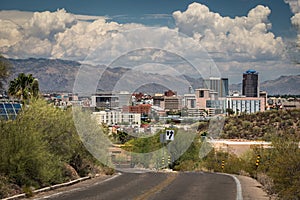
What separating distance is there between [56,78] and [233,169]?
164m

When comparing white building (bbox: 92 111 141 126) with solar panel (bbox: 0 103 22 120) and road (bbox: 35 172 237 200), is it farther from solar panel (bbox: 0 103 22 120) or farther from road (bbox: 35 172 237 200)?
road (bbox: 35 172 237 200)

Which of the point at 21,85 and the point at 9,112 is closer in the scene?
the point at 9,112

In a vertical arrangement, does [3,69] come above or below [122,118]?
above

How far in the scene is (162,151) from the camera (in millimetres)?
53344

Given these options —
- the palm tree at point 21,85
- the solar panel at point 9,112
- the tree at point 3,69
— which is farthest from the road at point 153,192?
the palm tree at point 21,85

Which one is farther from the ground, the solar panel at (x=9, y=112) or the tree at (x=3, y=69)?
the tree at (x=3, y=69)

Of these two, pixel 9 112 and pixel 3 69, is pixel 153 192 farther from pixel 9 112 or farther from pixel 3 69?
pixel 9 112

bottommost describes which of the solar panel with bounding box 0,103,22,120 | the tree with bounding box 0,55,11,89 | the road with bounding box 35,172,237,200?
the road with bounding box 35,172,237,200

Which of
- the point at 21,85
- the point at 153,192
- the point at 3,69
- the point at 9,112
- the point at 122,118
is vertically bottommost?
the point at 153,192

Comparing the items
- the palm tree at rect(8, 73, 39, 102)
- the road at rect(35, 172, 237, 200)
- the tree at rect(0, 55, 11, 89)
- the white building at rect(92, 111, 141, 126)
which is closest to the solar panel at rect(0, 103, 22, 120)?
the tree at rect(0, 55, 11, 89)

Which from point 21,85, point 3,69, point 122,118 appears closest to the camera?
point 3,69

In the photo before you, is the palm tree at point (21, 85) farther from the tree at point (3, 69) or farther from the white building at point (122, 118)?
the tree at point (3, 69)

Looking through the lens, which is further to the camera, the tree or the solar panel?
the tree

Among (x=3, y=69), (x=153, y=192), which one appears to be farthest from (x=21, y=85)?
(x=153, y=192)
